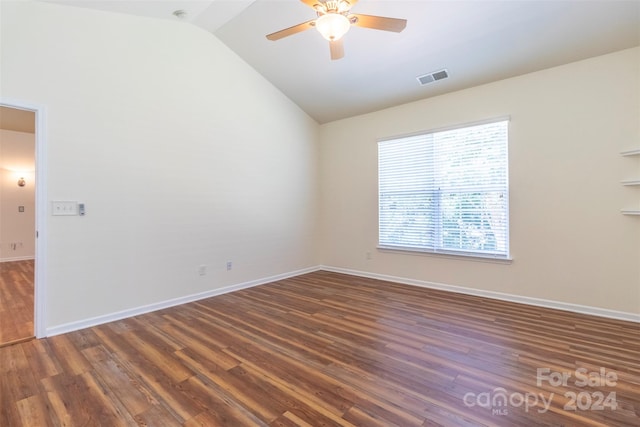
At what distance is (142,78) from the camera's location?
11.1 ft

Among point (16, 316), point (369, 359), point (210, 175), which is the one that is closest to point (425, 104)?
point (210, 175)

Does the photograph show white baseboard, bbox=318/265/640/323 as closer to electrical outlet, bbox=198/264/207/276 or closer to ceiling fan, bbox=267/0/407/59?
electrical outlet, bbox=198/264/207/276

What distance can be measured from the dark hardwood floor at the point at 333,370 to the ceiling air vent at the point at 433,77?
2.91 meters

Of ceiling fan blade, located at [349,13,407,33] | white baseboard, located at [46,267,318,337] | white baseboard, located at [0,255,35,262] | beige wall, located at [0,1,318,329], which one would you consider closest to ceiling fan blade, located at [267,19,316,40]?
ceiling fan blade, located at [349,13,407,33]

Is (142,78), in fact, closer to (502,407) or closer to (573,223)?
(502,407)

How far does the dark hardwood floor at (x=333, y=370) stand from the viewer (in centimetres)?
170

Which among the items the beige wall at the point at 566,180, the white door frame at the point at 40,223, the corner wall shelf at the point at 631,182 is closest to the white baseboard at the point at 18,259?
the white door frame at the point at 40,223

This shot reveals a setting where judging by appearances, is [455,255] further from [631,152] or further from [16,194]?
[16,194]

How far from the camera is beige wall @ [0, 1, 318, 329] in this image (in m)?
2.83

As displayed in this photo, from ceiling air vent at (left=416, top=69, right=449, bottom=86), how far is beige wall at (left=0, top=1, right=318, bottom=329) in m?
2.31

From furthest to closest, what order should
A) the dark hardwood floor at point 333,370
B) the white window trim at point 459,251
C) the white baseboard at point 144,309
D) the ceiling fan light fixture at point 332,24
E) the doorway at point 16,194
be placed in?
the doorway at point 16,194, the white window trim at point 459,251, the white baseboard at point 144,309, the ceiling fan light fixture at point 332,24, the dark hardwood floor at point 333,370

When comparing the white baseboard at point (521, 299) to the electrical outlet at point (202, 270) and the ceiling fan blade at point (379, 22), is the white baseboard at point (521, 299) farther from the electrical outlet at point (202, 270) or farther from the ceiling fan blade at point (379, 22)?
the ceiling fan blade at point (379, 22)

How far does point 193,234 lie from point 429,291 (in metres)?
3.33

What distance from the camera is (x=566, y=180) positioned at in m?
3.32
